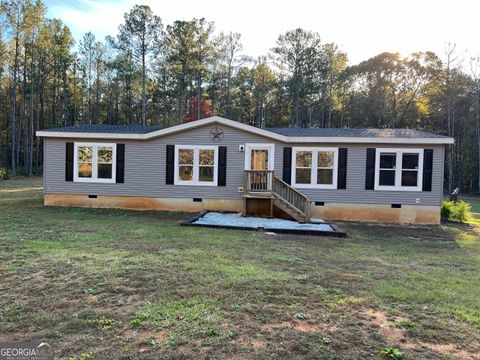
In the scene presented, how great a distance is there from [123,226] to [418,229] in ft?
27.4

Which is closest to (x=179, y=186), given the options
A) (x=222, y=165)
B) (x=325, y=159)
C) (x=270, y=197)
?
(x=222, y=165)

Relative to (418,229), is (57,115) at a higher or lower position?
higher

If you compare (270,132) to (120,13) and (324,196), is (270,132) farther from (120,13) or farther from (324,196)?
(120,13)

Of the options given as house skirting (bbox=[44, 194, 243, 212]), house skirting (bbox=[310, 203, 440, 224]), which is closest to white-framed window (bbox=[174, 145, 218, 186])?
house skirting (bbox=[44, 194, 243, 212])

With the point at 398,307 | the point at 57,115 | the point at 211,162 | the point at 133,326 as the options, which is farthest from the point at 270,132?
the point at 57,115

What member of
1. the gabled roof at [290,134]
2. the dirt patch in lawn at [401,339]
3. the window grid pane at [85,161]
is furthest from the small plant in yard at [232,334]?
the window grid pane at [85,161]

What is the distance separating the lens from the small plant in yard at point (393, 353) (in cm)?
264

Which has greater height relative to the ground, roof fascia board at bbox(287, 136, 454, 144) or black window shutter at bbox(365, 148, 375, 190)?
roof fascia board at bbox(287, 136, 454, 144)

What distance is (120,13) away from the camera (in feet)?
86.0

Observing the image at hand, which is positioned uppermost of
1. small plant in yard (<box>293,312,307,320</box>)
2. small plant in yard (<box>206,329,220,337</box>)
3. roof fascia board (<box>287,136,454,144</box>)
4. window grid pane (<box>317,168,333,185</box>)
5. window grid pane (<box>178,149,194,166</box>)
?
roof fascia board (<box>287,136,454,144</box>)

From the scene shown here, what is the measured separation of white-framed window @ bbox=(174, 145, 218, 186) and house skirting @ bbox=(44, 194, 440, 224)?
2.30 ft

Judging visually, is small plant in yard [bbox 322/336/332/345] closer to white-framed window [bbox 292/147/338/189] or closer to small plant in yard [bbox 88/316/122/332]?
small plant in yard [bbox 88/316/122/332]

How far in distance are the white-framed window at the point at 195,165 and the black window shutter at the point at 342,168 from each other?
4158mm

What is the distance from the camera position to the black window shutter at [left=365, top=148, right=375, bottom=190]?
11.1 meters
